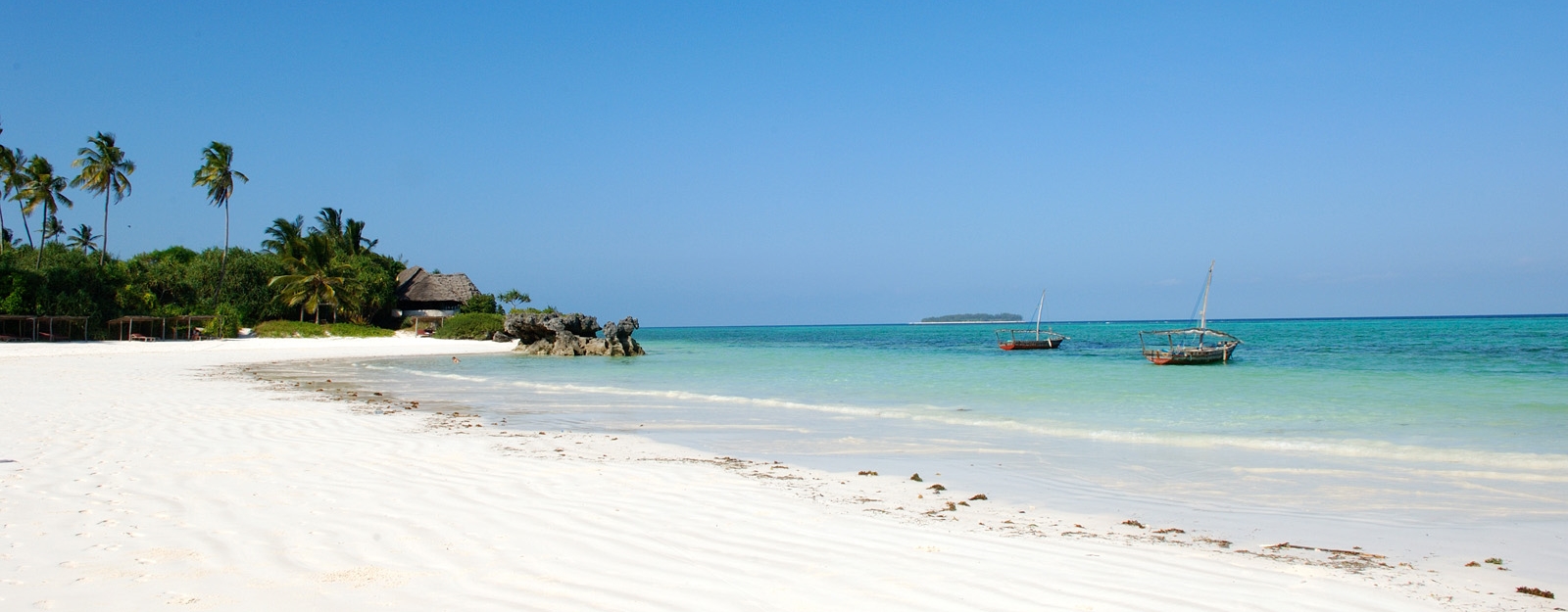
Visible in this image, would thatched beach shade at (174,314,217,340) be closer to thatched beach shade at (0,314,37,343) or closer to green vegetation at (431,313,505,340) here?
thatched beach shade at (0,314,37,343)

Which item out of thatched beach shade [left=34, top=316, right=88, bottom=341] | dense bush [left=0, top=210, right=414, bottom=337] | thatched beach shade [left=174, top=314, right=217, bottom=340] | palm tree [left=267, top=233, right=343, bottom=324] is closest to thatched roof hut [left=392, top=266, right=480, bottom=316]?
dense bush [left=0, top=210, right=414, bottom=337]

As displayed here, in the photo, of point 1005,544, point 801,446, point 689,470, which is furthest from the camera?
point 801,446

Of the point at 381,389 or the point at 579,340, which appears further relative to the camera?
the point at 579,340

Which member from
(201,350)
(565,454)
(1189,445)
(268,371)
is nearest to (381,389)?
(268,371)

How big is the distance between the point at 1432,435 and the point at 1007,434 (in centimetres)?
547

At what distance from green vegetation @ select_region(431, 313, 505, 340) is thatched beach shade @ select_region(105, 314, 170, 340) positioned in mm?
13366

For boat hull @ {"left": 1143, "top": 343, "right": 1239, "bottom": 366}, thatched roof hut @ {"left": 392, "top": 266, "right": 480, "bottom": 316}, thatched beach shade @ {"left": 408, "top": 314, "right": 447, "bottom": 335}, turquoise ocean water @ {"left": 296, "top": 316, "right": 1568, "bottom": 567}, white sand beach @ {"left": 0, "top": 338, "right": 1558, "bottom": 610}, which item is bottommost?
turquoise ocean water @ {"left": 296, "top": 316, "right": 1568, "bottom": 567}

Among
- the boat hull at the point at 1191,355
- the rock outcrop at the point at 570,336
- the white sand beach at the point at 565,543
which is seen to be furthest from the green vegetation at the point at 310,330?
the white sand beach at the point at 565,543

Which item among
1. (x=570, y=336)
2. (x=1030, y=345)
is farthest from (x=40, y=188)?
(x=1030, y=345)

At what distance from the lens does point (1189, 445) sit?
9859mm

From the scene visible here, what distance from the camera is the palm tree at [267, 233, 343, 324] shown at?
4659 cm

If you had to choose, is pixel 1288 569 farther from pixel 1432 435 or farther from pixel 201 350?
pixel 201 350

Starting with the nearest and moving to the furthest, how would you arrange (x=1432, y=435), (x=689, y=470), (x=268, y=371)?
(x=689, y=470), (x=1432, y=435), (x=268, y=371)

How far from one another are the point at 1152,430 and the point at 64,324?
148ft
